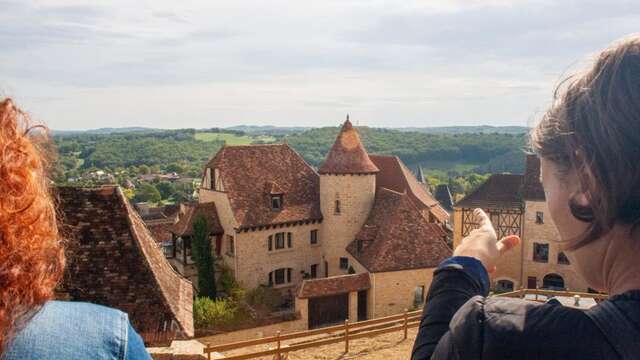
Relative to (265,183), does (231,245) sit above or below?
below

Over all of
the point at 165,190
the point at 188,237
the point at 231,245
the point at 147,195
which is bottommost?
the point at 165,190

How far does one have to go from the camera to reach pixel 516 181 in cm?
2767

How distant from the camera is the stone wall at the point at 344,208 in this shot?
87.6 feet

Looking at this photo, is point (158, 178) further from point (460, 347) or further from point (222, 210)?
point (460, 347)

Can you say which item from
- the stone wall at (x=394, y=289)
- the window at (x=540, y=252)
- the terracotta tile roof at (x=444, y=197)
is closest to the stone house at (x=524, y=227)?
the window at (x=540, y=252)

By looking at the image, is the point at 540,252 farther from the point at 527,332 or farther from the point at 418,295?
the point at 527,332

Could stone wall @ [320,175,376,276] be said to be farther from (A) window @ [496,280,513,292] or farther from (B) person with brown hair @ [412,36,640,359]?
(B) person with brown hair @ [412,36,640,359]

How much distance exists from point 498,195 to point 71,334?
28.0m

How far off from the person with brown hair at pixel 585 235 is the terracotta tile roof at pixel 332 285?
19.5m

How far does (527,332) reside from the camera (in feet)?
4.18

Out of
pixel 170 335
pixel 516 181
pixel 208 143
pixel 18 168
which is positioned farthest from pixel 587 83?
pixel 208 143

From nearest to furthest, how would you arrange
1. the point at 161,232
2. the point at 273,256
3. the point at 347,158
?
the point at 273,256 < the point at 347,158 < the point at 161,232

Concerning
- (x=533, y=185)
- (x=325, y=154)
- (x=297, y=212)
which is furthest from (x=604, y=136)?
(x=325, y=154)

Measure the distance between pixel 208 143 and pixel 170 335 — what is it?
169961 millimetres
